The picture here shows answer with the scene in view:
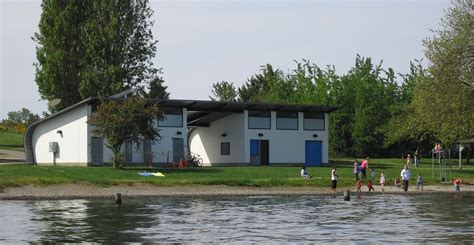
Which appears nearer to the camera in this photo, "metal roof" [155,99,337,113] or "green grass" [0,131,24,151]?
"metal roof" [155,99,337,113]

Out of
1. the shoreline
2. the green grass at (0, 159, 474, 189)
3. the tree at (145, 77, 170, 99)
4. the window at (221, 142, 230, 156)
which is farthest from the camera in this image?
the tree at (145, 77, 170, 99)

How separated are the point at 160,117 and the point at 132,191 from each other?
38.7 feet

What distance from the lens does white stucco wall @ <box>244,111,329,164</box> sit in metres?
69.7

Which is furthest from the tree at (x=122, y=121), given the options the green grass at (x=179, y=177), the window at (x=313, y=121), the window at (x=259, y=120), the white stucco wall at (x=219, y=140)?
the window at (x=313, y=121)

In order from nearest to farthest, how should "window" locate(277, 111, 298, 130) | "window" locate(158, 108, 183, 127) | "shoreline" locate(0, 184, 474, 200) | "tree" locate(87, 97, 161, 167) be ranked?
"shoreline" locate(0, 184, 474, 200)
"tree" locate(87, 97, 161, 167)
"window" locate(158, 108, 183, 127)
"window" locate(277, 111, 298, 130)

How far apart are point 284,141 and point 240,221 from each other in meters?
39.6

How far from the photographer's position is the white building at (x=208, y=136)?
2504 inches

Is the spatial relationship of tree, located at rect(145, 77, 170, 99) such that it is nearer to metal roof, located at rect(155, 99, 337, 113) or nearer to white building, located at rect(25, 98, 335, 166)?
white building, located at rect(25, 98, 335, 166)

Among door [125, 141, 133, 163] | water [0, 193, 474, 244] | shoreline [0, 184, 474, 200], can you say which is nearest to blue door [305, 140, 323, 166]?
door [125, 141, 133, 163]

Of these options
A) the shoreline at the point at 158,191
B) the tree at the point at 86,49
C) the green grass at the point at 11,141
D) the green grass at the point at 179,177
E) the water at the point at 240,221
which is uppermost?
the tree at the point at 86,49

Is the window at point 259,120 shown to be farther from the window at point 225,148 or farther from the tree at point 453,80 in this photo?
the tree at point 453,80

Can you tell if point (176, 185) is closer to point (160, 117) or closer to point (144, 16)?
point (160, 117)

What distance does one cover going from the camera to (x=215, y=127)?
242 ft

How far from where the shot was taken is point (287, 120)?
2810 inches
